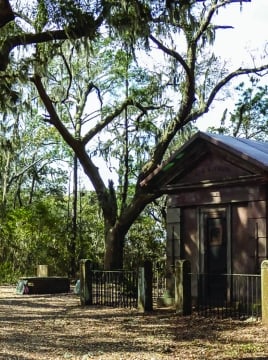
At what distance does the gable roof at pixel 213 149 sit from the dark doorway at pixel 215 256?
58.5 inches

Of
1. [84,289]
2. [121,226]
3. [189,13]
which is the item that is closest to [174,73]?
[121,226]

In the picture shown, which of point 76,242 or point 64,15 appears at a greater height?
point 64,15

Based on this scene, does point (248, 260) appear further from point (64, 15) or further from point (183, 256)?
point (64, 15)

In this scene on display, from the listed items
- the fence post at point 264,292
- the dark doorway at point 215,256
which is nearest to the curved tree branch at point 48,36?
the dark doorway at point 215,256

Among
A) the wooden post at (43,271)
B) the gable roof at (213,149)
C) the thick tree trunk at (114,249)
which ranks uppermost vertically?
the gable roof at (213,149)

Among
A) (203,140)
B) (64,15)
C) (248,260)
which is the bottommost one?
(248,260)

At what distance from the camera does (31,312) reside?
47.3 feet

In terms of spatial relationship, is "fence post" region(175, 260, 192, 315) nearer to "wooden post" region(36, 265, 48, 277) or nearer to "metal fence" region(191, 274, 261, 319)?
"metal fence" region(191, 274, 261, 319)

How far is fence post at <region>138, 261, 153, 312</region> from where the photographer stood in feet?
45.5

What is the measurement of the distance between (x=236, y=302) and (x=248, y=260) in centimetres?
96

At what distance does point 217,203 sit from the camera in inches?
557

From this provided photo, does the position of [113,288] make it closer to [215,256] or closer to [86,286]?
[86,286]

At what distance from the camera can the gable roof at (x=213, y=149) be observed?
42.6ft

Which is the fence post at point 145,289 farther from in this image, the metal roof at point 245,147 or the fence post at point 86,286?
Answer: the metal roof at point 245,147
